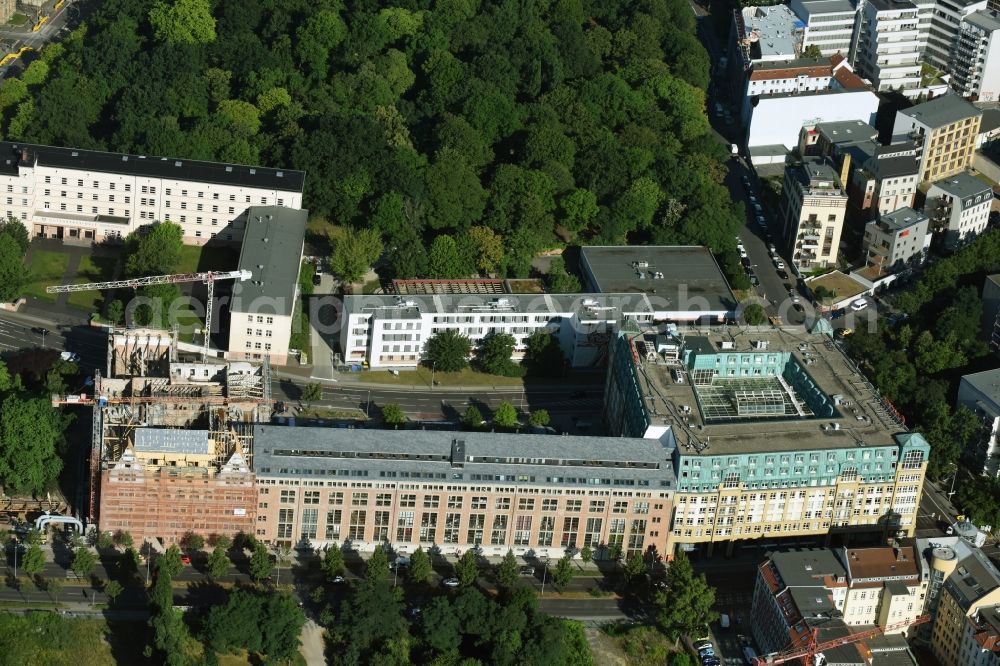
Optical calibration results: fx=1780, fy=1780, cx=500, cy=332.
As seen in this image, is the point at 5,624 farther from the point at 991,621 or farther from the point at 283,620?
the point at 991,621

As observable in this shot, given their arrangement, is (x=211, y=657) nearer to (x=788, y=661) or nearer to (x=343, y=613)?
(x=343, y=613)

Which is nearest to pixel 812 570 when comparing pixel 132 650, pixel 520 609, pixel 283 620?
pixel 520 609

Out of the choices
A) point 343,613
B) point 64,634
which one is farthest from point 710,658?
point 64,634

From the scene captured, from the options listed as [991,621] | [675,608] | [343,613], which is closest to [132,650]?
[343,613]

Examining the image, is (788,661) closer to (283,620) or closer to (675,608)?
(675,608)

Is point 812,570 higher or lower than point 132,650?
higher

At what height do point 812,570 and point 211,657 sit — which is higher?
point 812,570

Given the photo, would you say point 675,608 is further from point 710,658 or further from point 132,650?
point 132,650
